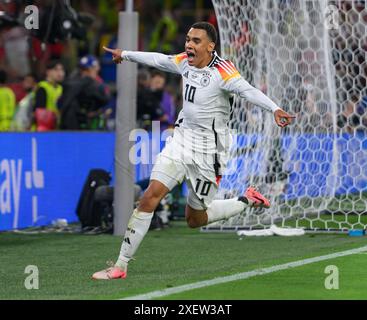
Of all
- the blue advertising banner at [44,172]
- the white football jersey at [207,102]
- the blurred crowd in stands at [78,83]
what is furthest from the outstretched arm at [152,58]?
the blurred crowd in stands at [78,83]

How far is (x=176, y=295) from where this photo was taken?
28.3 ft

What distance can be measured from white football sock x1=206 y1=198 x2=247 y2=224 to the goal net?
9.84 feet

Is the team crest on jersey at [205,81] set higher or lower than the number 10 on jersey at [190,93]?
higher

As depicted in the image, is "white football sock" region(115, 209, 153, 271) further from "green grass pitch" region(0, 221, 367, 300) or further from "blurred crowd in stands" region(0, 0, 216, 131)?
"blurred crowd in stands" region(0, 0, 216, 131)

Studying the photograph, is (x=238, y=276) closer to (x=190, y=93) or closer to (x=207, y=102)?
(x=207, y=102)

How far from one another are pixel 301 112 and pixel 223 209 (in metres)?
4.77

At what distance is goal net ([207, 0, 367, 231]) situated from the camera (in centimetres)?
1452

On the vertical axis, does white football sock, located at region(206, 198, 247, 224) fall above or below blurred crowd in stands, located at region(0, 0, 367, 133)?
below

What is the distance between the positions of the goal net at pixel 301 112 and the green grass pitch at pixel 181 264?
1221mm

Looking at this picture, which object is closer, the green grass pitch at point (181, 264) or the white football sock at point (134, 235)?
the green grass pitch at point (181, 264)

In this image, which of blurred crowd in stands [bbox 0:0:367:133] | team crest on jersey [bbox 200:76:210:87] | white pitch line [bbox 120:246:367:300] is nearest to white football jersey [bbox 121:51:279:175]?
team crest on jersey [bbox 200:76:210:87]

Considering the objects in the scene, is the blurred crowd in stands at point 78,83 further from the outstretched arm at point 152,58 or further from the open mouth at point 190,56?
the open mouth at point 190,56

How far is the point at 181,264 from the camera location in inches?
426

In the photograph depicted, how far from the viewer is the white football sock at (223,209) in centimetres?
1066
